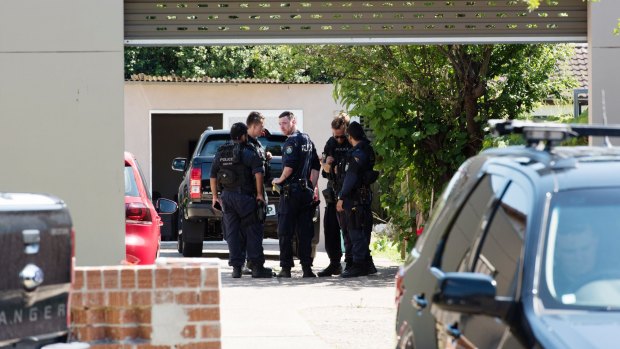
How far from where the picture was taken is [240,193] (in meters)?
14.5

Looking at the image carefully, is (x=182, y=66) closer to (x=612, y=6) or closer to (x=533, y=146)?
(x=612, y=6)

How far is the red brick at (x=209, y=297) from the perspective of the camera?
692cm

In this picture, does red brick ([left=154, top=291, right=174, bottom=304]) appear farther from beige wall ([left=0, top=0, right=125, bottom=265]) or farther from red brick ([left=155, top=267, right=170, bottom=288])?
beige wall ([left=0, top=0, right=125, bottom=265])

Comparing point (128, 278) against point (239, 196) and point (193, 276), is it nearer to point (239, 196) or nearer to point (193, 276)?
point (193, 276)

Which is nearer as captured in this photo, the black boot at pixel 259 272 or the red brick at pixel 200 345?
the red brick at pixel 200 345

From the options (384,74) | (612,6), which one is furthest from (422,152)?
(612,6)

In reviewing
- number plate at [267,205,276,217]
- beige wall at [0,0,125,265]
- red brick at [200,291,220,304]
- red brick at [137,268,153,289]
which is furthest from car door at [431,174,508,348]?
number plate at [267,205,276,217]

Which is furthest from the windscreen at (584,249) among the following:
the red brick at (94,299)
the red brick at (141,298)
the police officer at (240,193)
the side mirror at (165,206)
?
the police officer at (240,193)

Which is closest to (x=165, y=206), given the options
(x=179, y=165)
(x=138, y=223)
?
(x=138, y=223)

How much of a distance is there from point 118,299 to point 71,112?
4549 mm

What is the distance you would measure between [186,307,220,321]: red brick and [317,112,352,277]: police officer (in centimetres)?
796

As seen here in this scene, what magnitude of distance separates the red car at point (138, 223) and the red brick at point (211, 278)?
14.6 feet

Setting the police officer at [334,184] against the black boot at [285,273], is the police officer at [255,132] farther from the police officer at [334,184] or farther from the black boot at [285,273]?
the police officer at [334,184]

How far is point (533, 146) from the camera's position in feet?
16.2
